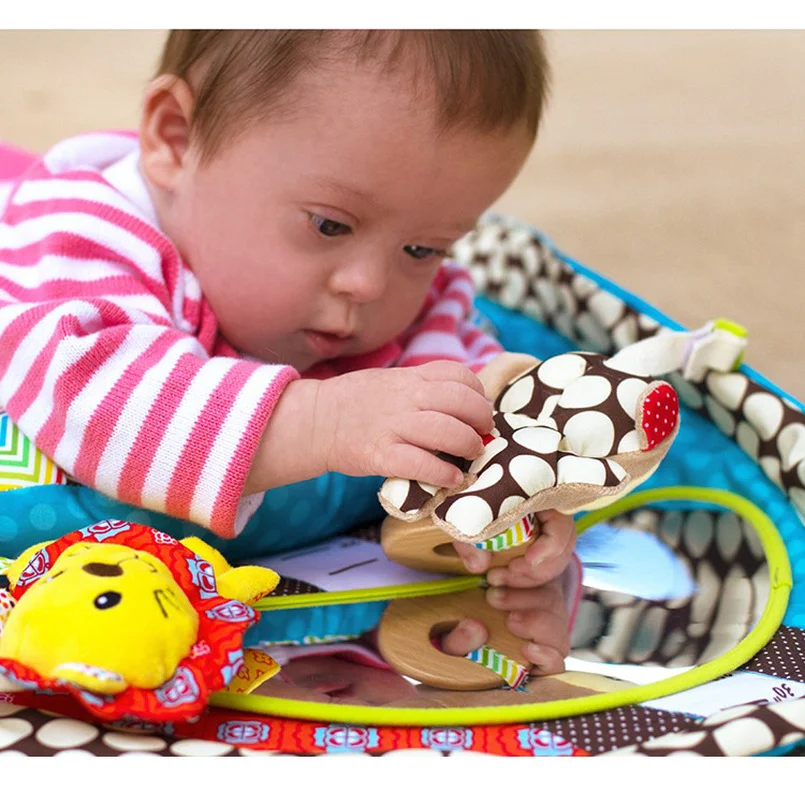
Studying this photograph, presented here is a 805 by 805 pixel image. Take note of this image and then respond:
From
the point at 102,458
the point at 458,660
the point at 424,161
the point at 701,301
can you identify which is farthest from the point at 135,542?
the point at 701,301

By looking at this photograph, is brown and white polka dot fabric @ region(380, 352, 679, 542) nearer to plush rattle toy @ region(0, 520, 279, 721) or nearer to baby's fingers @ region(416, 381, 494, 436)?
baby's fingers @ region(416, 381, 494, 436)

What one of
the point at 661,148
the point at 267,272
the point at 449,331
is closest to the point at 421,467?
the point at 267,272

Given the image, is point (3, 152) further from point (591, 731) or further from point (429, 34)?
point (591, 731)

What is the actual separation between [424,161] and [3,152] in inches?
22.9

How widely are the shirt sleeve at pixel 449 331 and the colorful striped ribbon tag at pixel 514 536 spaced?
25cm

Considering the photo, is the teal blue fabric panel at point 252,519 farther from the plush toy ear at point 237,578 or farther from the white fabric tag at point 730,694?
the white fabric tag at point 730,694

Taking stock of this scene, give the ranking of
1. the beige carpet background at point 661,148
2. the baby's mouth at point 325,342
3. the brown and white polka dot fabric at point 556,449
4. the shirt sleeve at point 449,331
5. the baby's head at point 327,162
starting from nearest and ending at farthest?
the brown and white polka dot fabric at point 556,449, the baby's head at point 327,162, the baby's mouth at point 325,342, the shirt sleeve at point 449,331, the beige carpet background at point 661,148

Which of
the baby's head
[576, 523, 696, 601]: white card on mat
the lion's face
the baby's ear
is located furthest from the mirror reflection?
the baby's ear

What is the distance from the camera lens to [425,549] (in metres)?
0.80

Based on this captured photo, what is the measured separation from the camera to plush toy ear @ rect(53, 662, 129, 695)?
0.59 meters

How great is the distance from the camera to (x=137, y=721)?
0.63 m

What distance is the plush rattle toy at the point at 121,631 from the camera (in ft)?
1.97

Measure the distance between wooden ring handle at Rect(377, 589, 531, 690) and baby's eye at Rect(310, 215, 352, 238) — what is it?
11.2 inches

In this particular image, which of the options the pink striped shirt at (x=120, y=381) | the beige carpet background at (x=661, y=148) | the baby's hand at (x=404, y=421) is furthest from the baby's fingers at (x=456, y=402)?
the beige carpet background at (x=661, y=148)
